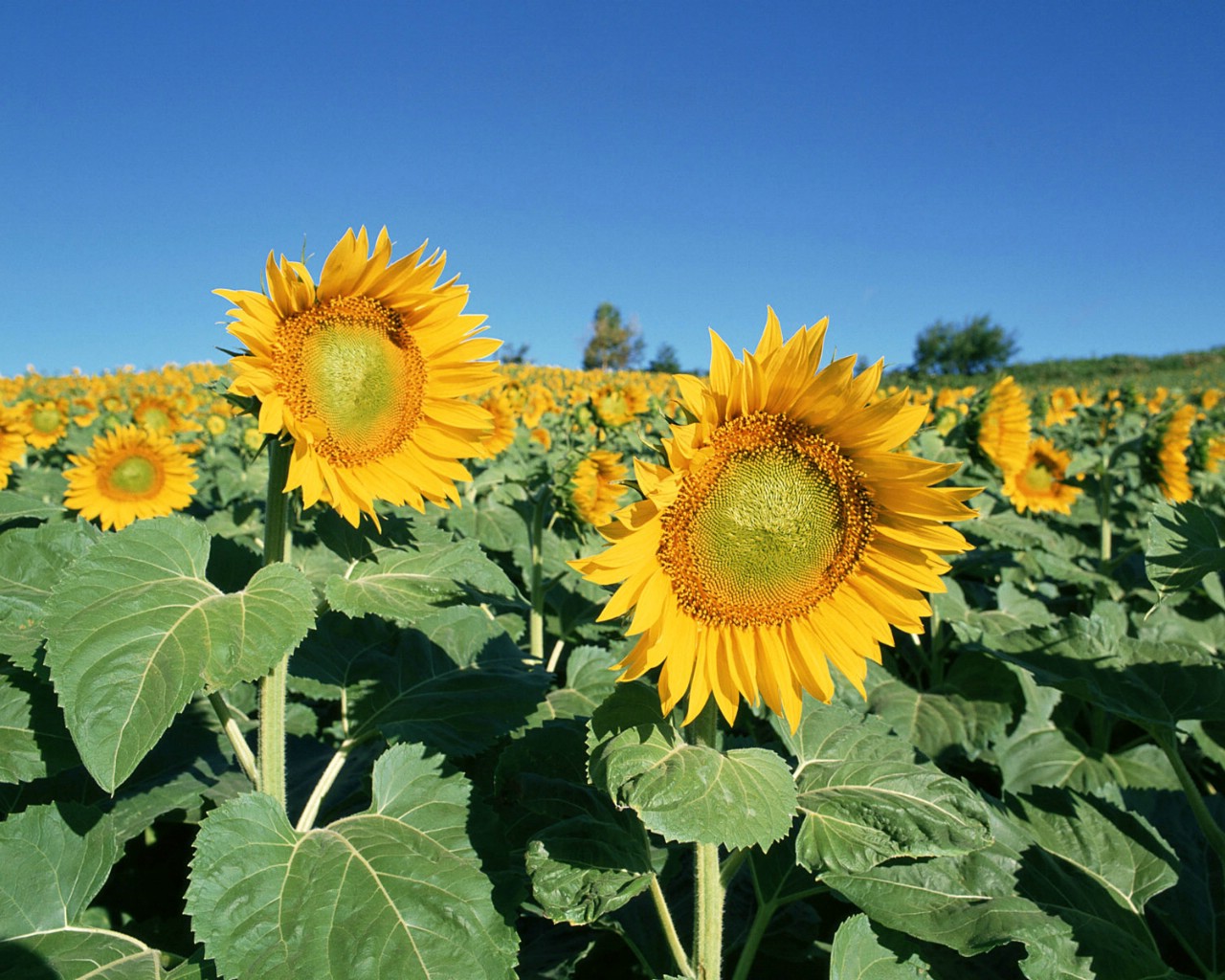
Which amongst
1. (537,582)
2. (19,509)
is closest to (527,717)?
(537,582)

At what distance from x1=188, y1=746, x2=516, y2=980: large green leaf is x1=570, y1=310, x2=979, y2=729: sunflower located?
55 cm

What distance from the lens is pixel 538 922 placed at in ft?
7.77

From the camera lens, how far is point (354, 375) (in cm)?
179

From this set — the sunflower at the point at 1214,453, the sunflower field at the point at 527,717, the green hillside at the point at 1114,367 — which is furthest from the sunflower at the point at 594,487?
the green hillside at the point at 1114,367

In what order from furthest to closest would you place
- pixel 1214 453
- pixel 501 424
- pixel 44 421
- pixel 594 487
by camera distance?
pixel 44 421 → pixel 1214 453 → pixel 501 424 → pixel 594 487

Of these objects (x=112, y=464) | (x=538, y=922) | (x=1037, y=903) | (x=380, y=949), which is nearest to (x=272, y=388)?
(x=380, y=949)

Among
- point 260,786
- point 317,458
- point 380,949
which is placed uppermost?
point 317,458

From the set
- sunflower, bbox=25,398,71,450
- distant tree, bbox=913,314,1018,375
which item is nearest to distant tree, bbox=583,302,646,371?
distant tree, bbox=913,314,1018,375

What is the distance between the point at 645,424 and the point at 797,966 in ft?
17.6

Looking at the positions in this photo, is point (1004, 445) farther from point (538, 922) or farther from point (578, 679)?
point (538, 922)

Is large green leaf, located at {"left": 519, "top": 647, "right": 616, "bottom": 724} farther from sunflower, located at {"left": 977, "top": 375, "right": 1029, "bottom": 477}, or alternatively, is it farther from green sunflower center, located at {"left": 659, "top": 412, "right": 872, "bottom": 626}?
sunflower, located at {"left": 977, "top": 375, "right": 1029, "bottom": 477}

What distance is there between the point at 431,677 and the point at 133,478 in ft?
11.3

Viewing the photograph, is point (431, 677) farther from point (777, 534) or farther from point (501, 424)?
point (501, 424)

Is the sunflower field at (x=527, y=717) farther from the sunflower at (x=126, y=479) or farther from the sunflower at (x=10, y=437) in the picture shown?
the sunflower at (x=10, y=437)
